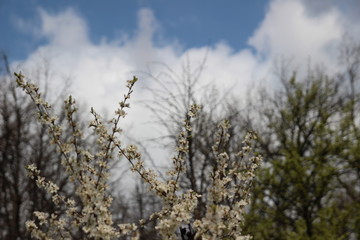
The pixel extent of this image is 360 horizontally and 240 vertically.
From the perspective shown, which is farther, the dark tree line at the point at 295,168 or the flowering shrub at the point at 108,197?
the dark tree line at the point at 295,168

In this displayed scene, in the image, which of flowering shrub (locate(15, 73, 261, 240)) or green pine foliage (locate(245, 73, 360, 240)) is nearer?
flowering shrub (locate(15, 73, 261, 240))

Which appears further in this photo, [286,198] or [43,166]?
[43,166]

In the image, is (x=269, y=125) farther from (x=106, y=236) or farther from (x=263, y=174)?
(x=106, y=236)

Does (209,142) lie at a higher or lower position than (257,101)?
lower

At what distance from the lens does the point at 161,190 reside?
3170 millimetres

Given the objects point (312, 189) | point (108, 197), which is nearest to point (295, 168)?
point (312, 189)

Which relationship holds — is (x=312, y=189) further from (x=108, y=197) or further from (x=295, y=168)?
(x=108, y=197)

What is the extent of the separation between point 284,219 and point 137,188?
1303 cm

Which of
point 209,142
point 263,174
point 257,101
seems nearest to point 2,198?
point 209,142

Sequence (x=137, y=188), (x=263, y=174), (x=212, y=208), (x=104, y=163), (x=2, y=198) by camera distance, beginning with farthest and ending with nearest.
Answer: (x=137, y=188) → (x=2, y=198) → (x=263, y=174) → (x=104, y=163) → (x=212, y=208)

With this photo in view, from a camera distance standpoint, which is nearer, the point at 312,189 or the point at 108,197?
the point at 108,197

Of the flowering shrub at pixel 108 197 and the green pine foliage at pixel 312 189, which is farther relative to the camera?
the green pine foliage at pixel 312 189

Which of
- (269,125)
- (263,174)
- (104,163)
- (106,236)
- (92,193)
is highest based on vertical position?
(269,125)

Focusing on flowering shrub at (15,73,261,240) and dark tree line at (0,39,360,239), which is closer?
flowering shrub at (15,73,261,240)
